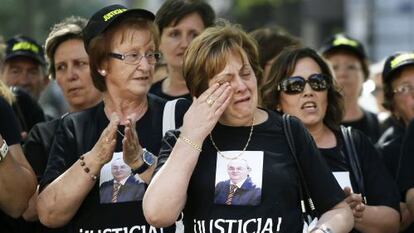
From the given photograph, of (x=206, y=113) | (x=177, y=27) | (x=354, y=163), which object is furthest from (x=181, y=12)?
(x=206, y=113)

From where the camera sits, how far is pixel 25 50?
7914mm

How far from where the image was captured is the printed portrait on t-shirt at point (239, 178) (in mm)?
4656

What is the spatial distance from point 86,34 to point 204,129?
1046 mm

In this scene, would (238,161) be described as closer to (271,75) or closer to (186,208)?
(186,208)

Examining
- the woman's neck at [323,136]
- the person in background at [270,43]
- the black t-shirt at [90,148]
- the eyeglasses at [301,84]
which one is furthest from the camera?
Result: the person in background at [270,43]

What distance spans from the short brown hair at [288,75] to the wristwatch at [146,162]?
129 cm

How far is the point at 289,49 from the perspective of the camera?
248 inches

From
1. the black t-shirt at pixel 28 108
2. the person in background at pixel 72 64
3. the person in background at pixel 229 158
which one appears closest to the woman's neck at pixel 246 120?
the person in background at pixel 229 158

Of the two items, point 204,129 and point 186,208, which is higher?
point 204,129

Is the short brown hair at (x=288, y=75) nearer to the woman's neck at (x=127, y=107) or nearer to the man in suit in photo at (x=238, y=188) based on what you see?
the woman's neck at (x=127, y=107)

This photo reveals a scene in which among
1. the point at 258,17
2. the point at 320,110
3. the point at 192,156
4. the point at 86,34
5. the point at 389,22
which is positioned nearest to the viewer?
the point at 192,156

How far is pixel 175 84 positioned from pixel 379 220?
6.69ft

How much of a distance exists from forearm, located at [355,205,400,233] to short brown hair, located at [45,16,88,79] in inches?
89.0

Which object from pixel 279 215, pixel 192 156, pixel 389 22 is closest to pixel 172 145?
pixel 192 156
